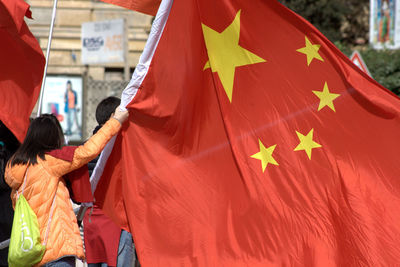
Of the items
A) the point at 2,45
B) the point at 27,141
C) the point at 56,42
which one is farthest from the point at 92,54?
the point at 27,141

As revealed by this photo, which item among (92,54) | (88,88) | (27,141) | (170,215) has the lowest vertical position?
(170,215)

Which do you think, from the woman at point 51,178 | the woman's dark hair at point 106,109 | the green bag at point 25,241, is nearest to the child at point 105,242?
the woman's dark hair at point 106,109

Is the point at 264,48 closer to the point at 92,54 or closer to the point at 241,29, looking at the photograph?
the point at 241,29

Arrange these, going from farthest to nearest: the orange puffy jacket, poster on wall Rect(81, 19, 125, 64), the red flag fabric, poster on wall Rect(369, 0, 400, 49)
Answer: poster on wall Rect(369, 0, 400, 49) < poster on wall Rect(81, 19, 125, 64) < the red flag fabric < the orange puffy jacket

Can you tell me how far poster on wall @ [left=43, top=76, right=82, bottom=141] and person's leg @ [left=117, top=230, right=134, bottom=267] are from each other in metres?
9.46

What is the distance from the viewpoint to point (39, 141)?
5277mm

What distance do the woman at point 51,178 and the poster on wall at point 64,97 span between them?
10274 mm

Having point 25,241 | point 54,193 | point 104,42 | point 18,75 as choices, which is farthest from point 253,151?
point 104,42

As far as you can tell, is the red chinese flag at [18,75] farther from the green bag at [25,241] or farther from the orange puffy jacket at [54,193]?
the green bag at [25,241]

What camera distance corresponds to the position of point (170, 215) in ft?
18.6

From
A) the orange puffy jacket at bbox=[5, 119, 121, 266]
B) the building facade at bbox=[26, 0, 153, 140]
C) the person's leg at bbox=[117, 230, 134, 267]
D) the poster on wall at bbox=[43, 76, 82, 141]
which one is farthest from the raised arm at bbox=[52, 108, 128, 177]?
the building facade at bbox=[26, 0, 153, 140]

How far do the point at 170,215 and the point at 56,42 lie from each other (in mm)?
18347

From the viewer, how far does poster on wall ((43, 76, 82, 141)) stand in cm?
1575

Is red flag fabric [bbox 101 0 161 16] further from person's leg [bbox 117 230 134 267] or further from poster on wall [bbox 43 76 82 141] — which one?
poster on wall [bbox 43 76 82 141]
